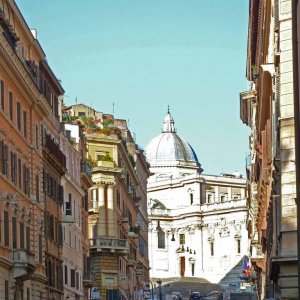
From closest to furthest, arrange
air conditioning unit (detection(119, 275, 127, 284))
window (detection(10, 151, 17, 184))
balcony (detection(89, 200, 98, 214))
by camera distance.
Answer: window (detection(10, 151, 17, 184))
balcony (detection(89, 200, 98, 214))
air conditioning unit (detection(119, 275, 127, 284))

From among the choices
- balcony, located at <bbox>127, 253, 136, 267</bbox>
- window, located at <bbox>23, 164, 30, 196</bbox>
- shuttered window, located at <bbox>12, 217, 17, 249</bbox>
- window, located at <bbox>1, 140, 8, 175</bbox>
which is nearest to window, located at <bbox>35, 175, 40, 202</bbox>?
window, located at <bbox>23, 164, 30, 196</bbox>

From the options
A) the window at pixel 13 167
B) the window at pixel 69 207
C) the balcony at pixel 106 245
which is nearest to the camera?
the window at pixel 13 167

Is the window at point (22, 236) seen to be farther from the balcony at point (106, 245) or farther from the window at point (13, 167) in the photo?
the balcony at point (106, 245)

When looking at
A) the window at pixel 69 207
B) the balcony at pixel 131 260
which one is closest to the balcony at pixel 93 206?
the balcony at pixel 131 260

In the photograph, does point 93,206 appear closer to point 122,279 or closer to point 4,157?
point 122,279

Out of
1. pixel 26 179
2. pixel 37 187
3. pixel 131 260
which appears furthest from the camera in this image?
pixel 131 260

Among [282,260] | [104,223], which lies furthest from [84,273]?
[282,260]

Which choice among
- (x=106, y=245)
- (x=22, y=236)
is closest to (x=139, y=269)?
(x=106, y=245)

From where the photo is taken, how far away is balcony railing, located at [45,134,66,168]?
216 ft

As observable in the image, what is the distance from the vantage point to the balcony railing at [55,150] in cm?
6588

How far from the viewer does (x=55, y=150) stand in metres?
68.1

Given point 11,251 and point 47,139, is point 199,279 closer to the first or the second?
point 47,139

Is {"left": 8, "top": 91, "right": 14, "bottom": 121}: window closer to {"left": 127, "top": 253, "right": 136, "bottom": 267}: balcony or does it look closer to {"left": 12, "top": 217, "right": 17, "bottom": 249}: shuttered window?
{"left": 12, "top": 217, "right": 17, "bottom": 249}: shuttered window

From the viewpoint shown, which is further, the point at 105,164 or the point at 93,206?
the point at 105,164
